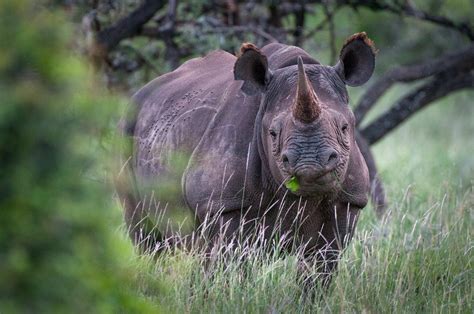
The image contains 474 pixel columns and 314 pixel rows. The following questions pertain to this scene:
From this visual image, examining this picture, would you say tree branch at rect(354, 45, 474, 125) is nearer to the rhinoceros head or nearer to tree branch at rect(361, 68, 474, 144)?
tree branch at rect(361, 68, 474, 144)

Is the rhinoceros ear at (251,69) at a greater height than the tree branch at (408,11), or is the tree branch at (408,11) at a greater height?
the rhinoceros ear at (251,69)

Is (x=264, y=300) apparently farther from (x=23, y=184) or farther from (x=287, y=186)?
(x=23, y=184)

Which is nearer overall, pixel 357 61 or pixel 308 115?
pixel 308 115

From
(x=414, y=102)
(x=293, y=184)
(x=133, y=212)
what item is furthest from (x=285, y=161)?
(x=414, y=102)

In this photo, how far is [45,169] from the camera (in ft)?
9.98

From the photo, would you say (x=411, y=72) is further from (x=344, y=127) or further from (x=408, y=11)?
(x=344, y=127)

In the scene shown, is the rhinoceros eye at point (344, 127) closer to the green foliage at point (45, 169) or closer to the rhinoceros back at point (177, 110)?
the rhinoceros back at point (177, 110)

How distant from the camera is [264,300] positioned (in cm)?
594

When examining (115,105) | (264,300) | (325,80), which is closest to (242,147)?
(325,80)

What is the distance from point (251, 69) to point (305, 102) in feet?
2.39

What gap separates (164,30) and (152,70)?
0.81 meters

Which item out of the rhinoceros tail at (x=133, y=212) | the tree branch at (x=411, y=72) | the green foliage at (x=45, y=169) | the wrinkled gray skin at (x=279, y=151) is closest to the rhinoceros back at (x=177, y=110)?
the wrinkled gray skin at (x=279, y=151)

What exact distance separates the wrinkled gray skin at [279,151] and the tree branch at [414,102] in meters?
4.54

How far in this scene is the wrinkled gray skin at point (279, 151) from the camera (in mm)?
6117
